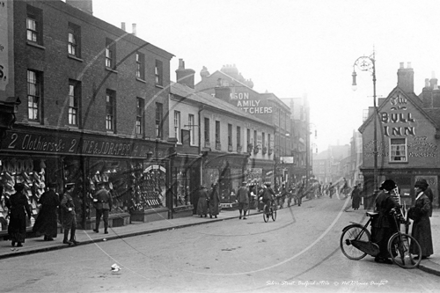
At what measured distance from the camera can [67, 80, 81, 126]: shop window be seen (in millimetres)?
18781

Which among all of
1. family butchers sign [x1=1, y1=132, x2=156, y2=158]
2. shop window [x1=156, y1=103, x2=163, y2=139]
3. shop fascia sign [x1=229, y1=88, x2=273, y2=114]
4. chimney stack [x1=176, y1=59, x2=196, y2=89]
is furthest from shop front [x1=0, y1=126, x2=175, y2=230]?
shop fascia sign [x1=229, y1=88, x2=273, y2=114]

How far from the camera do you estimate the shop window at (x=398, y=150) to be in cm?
3706

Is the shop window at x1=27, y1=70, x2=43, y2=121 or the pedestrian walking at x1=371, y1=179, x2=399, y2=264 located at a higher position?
the shop window at x1=27, y1=70, x2=43, y2=121

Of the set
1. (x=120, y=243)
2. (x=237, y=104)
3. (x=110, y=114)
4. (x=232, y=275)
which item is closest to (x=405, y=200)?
(x=237, y=104)

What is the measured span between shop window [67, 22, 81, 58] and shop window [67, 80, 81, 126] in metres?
1.08

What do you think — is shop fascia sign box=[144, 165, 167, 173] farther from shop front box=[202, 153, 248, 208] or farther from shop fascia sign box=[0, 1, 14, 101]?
shop fascia sign box=[0, 1, 14, 101]

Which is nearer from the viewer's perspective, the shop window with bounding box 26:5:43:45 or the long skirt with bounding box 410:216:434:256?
the long skirt with bounding box 410:216:434:256

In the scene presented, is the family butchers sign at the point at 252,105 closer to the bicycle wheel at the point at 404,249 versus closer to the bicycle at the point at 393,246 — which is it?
the bicycle at the point at 393,246

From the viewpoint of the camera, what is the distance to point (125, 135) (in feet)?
71.9

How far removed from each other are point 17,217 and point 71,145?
15.6 ft

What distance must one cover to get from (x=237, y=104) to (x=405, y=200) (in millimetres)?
20164

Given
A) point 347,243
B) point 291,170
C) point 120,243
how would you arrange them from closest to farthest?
point 347,243 → point 120,243 → point 291,170

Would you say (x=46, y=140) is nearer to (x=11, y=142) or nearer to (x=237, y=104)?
(x=11, y=142)

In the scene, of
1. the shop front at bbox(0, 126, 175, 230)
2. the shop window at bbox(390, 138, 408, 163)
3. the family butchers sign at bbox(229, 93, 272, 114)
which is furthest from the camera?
the family butchers sign at bbox(229, 93, 272, 114)
